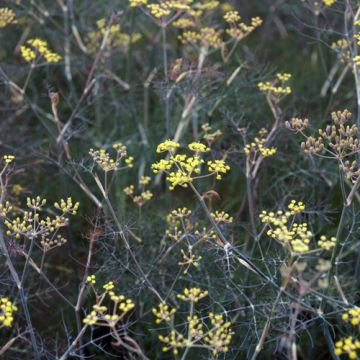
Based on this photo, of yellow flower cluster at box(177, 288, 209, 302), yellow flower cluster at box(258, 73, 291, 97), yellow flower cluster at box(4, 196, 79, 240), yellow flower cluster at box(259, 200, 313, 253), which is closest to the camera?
yellow flower cluster at box(259, 200, 313, 253)

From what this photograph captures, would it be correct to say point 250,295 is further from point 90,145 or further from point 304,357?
point 90,145

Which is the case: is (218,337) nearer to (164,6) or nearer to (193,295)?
(193,295)

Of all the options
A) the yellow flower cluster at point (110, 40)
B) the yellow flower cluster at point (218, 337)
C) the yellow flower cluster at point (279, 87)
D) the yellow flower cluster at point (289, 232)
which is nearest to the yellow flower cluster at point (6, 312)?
the yellow flower cluster at point (218, 337)

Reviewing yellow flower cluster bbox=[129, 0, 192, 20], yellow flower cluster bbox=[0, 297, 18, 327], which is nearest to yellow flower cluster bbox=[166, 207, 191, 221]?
yellow flower cluster bbox=[0, 297, 18, 327]

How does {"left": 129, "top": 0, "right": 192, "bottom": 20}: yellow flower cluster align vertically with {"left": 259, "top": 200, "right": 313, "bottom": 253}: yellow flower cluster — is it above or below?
above

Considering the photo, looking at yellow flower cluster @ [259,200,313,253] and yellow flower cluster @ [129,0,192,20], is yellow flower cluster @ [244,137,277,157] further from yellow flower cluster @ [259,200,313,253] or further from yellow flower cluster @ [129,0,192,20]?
yellow flower cluster @ [129,0,192,20]

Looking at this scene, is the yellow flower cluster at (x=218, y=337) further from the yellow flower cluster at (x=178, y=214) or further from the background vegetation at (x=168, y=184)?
the yellow flower cluster at (x=178, y=214)

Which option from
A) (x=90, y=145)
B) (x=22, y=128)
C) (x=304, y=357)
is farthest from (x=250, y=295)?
(x=22, y=128)

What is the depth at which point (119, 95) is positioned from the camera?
538 centimetres

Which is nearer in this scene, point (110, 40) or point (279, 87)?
point (279, 87)

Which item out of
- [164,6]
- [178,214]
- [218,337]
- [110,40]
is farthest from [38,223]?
[110,40]

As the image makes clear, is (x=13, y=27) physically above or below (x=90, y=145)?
above

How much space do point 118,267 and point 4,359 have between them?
111cm

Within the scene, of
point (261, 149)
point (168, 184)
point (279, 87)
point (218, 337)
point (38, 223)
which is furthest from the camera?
point (168, 184)
